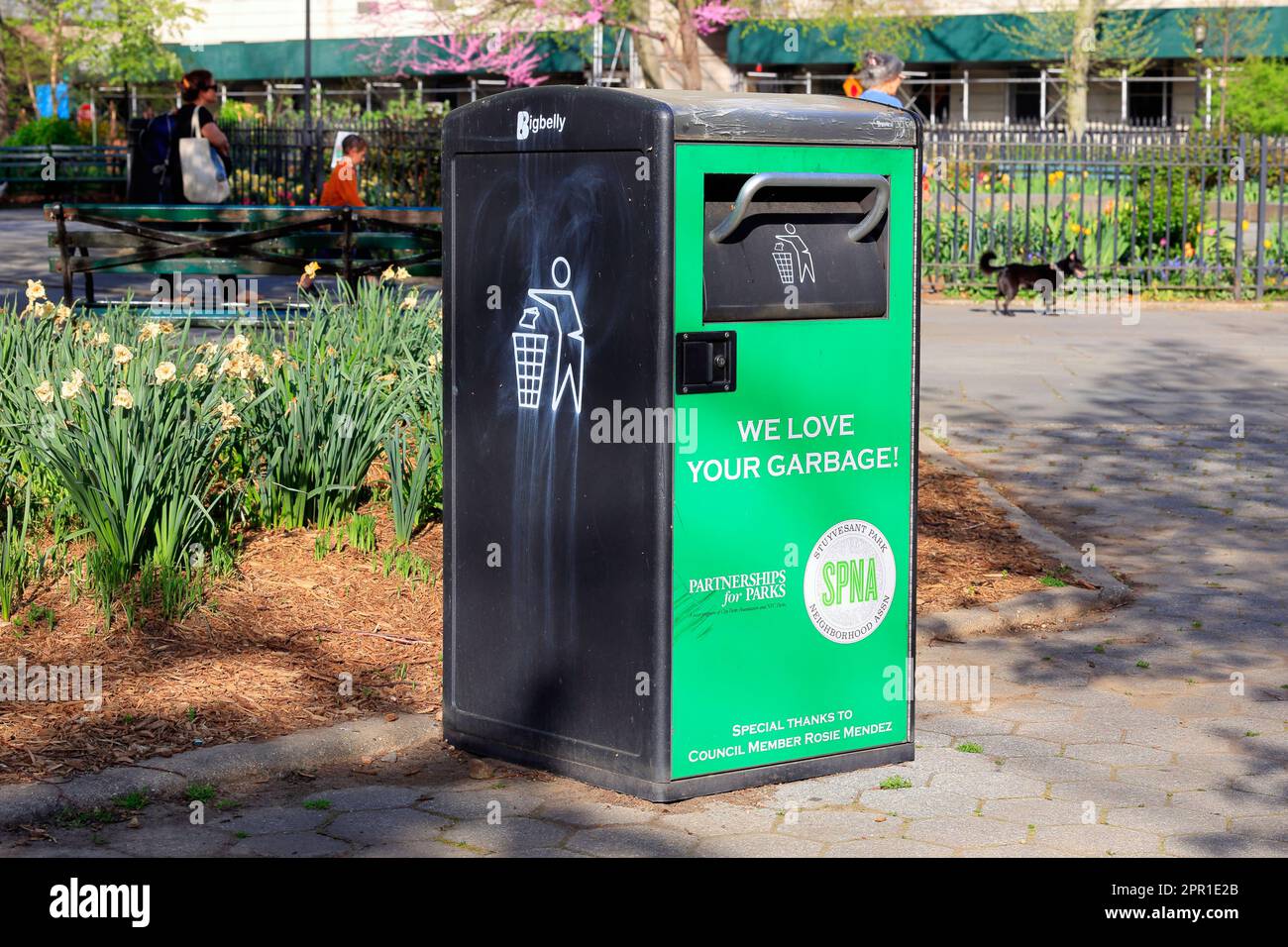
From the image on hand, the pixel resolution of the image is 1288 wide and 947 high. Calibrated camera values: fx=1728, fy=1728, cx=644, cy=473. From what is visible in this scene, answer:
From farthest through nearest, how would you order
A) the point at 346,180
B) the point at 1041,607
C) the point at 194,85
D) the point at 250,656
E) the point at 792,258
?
the point at 346,180 → the point at 194,85 → the point at 1041,607 → the point at 250,656 → the point at 792,258

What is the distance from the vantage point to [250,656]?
543 cm

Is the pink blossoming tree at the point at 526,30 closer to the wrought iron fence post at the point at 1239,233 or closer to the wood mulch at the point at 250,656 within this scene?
the wrought iron fence post at the point at 1239,233

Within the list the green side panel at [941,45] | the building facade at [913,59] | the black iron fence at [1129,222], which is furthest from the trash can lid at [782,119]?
the green side panel at [941,45]

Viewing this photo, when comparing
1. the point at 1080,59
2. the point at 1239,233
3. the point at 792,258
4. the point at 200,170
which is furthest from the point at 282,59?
the point at 792,258

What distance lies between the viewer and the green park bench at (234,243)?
1083 cm

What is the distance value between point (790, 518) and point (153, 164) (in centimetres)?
1102

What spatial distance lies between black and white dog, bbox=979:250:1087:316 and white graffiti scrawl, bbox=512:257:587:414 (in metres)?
13.3

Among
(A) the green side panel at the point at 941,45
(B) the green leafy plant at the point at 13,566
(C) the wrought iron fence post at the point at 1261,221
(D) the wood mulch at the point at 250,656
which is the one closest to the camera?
(D) the wood mulch at the point at 250,656

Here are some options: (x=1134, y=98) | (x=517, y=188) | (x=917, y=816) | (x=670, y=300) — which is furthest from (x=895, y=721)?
(x=1134, y=98)

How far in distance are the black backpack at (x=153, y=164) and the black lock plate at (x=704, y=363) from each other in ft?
34.2

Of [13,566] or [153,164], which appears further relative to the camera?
[153,164]

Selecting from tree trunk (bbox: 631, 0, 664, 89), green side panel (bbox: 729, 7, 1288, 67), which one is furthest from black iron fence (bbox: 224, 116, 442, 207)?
green side panel (bbox: 729, 7, 1288, 67)

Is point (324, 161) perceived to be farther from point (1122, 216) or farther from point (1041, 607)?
point (1041, 607)

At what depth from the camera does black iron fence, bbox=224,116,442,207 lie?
23.1m
